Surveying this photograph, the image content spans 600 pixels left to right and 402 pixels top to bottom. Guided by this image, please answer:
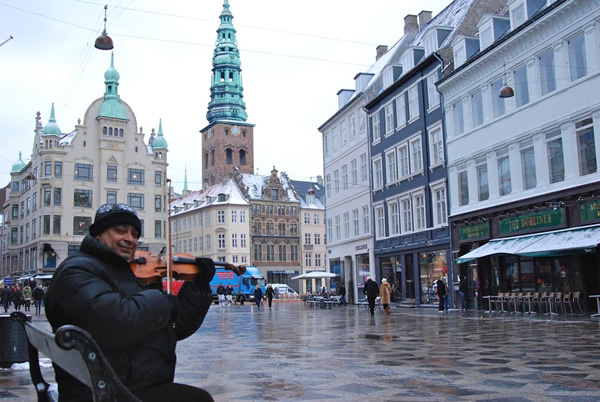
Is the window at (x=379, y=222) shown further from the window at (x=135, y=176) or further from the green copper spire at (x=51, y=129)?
the green copper spire at (x=51, y=129)

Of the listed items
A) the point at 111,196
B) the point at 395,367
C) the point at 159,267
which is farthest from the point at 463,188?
the point at 111,196

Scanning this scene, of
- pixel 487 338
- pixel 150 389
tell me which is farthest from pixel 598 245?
pixel 150 389

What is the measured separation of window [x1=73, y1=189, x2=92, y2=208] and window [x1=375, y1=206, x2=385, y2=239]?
34.4m

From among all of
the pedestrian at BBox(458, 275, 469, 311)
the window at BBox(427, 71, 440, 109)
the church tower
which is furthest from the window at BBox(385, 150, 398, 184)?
the church tower

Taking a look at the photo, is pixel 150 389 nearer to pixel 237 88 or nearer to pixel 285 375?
pixel 285 375

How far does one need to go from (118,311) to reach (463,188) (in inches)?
1174

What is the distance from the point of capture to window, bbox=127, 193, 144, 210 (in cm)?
6594

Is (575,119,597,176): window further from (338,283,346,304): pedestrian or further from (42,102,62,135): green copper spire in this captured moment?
(42,102,62,135): green copper spire

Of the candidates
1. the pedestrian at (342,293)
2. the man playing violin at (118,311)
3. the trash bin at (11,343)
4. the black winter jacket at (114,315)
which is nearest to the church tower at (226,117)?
the pedestrian at (342,293)

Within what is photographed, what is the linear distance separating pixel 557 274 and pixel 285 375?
59.9 feet

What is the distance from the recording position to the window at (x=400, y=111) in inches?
1463

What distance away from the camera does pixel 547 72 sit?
24812 millimetres

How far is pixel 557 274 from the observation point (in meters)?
24.6

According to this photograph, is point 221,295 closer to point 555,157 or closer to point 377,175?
point 377,175
